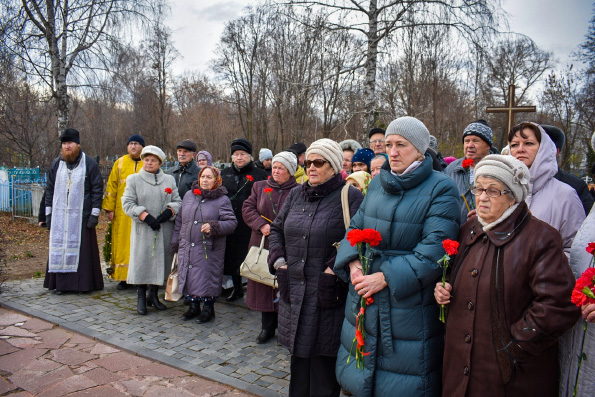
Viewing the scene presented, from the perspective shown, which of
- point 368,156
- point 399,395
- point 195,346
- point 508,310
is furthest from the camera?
point 368,156

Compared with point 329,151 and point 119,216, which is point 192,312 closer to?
point 119,216

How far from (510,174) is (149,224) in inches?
177

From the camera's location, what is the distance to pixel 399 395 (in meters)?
2.44

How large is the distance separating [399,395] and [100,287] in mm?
5608

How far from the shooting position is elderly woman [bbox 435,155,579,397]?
2.06 meters

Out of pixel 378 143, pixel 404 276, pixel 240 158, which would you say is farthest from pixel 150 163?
pixel 404 276

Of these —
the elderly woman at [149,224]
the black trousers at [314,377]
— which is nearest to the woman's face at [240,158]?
the elderly woman at [149,224]

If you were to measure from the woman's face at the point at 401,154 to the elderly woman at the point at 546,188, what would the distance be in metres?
0.73

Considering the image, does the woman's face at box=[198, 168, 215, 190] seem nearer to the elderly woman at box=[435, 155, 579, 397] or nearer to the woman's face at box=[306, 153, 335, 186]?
the woman's face at box=[306, 153, 335, 186]

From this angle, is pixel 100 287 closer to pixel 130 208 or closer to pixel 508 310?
pixel 130 208

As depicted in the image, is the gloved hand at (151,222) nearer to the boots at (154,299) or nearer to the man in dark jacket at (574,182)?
the boots at (154,299)

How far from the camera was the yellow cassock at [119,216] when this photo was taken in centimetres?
648

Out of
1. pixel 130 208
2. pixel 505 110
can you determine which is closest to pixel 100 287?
pixel 130 208

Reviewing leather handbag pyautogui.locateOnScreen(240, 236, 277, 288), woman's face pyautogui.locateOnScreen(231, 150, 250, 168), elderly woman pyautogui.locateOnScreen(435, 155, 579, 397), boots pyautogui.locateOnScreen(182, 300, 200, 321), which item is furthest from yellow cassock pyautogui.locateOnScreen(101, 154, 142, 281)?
elderly woman pyautogui.locateOnScreen(435, 155, 579, 397)
